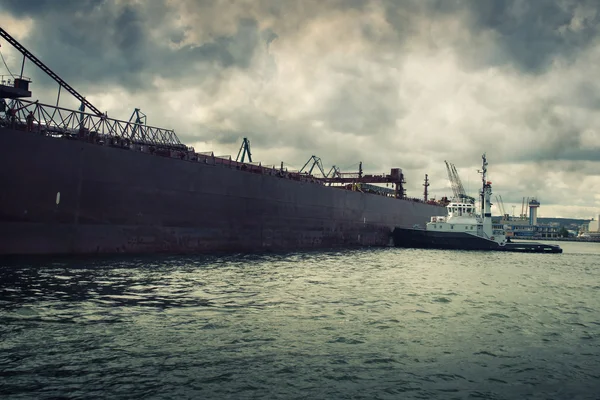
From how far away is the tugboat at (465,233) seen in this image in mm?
58719

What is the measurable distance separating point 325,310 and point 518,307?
843cm

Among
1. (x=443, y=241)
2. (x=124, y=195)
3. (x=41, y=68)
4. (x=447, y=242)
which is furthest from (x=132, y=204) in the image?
(x=447, y=242)

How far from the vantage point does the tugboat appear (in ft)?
193

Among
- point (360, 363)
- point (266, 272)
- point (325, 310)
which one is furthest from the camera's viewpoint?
point (266, 272)

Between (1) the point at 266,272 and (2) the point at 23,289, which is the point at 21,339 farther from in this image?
(1) the point at 266,272

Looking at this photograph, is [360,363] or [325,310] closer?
[360,363]

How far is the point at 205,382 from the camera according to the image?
28.3ft

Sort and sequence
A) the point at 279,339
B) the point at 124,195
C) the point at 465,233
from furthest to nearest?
the point at 465,233 < the point at 124,195 < the point at 279,339

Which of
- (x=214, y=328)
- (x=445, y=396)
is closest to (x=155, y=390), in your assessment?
(x=214, y=328)

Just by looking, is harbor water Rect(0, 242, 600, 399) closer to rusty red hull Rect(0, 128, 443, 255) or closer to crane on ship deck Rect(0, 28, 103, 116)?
rusty red hull Rect(0, 128, 443, 255)

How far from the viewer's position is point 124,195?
3012 centimetres

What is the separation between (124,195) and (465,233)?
44.3m

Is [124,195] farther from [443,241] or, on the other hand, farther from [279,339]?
[443,241]

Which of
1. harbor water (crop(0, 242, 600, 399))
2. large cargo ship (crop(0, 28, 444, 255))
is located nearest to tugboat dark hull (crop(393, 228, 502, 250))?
large cargo ship (crop(0, 28, 444, 255))
